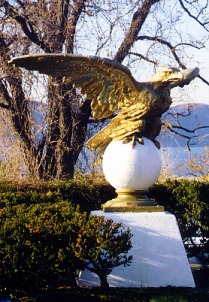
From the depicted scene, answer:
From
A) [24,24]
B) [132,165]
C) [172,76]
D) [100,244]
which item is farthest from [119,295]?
[24,24]

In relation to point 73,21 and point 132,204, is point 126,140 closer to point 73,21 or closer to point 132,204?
point 132,204

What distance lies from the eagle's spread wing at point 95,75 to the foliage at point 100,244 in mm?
2143

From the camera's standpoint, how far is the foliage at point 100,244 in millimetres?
6391

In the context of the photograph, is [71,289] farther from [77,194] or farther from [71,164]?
[71,164]

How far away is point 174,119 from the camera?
52.5 ft

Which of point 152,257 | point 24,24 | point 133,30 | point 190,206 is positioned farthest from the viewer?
point 133,30

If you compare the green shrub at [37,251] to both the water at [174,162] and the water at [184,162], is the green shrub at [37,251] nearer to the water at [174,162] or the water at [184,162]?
the water at [174,162]

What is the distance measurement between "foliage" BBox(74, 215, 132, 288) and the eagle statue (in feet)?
5.70

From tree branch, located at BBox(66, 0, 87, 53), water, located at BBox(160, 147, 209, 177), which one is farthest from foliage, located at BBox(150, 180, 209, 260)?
Result: tree branch, located at BBox(66, 0, 87, 53)

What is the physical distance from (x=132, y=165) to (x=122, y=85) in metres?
1.13

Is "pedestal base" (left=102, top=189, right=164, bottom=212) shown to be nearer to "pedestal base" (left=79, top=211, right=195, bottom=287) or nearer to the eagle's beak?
"pedestal base" (left=79, top=211, right=195, bottom=287)

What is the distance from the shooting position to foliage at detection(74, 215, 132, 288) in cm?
639

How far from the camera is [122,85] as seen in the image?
320 inches

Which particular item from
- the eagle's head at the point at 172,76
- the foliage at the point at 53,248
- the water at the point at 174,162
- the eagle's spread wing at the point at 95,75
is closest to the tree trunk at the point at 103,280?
the foliage at the point at 53,248
